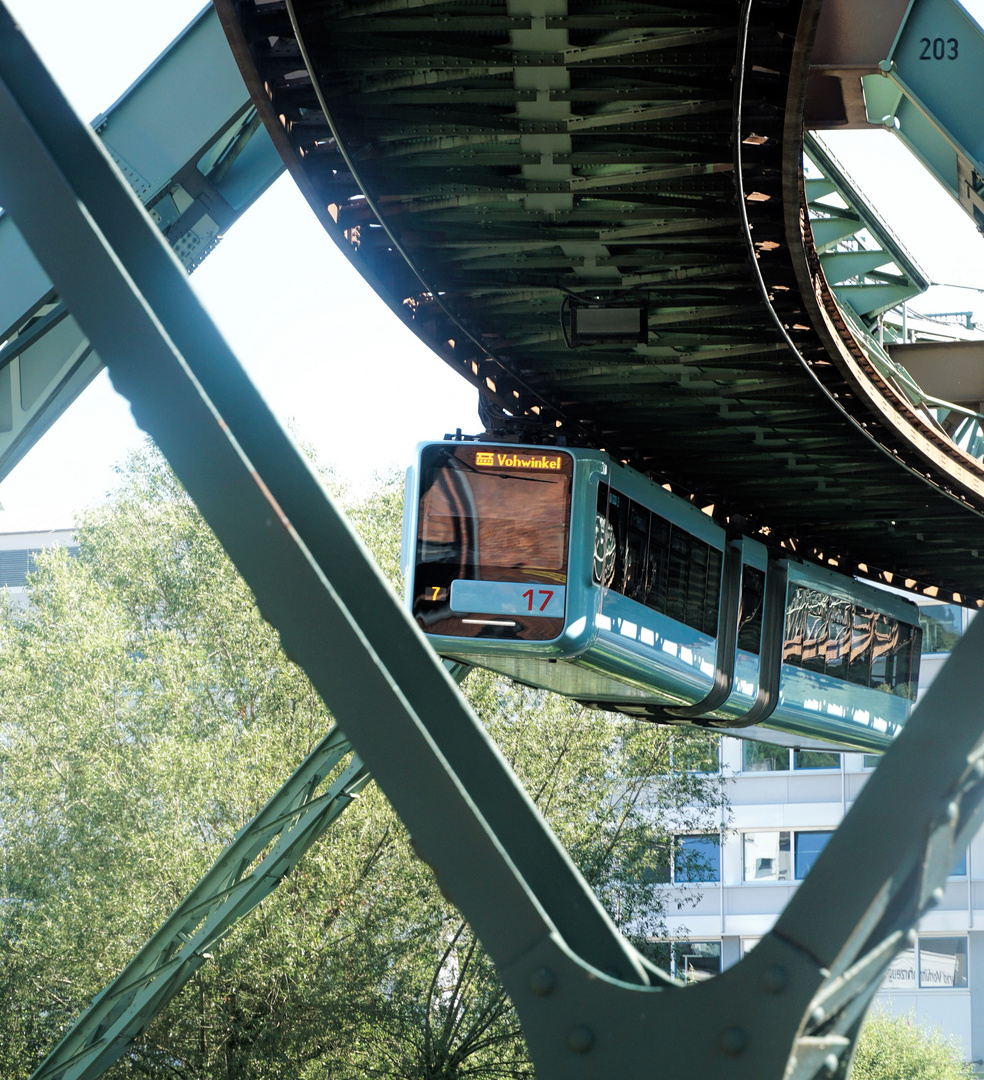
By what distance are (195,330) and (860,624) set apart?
1765cm

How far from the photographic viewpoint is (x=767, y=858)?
38.9m

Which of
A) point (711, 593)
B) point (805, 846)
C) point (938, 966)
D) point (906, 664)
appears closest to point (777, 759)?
point (805, 846)

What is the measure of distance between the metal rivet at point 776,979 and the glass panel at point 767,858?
128 ft

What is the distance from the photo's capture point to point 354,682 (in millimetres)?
1675

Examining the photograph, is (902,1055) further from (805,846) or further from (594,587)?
(594,587)

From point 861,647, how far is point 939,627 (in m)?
23.3

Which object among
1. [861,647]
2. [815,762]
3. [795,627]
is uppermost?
[815,762]

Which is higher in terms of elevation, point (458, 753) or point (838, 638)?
point (838, 638)

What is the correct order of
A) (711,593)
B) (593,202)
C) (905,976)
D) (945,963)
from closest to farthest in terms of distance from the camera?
(593,202)
(711,593)
(945,963)
(905,976)

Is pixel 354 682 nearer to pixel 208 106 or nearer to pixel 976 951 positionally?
pixel 208 106

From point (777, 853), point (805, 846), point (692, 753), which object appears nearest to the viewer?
point (692, 753)

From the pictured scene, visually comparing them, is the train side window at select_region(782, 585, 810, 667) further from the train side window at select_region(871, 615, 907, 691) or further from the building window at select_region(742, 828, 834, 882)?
the building window at select_region(742, 828, 834, 882)

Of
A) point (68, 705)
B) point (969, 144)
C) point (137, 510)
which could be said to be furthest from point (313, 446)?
point (969, 144)

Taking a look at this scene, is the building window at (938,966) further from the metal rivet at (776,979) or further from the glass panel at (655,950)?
the metal rivet at (776,979)
